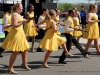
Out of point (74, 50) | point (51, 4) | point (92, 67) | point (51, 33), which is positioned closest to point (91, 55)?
point (74, 50)

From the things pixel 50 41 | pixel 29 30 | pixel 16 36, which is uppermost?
pixel 16 36

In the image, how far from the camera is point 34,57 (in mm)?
11250

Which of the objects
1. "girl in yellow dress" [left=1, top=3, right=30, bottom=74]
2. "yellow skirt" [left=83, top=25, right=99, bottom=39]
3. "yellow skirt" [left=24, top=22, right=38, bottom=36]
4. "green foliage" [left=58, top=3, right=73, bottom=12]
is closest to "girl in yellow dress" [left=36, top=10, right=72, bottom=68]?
"girl in yellow dress" [left=1, top=3, right=30, bottom=74]

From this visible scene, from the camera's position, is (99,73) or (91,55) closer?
(99,73)

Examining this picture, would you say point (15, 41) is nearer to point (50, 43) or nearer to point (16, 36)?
point (16, 36)

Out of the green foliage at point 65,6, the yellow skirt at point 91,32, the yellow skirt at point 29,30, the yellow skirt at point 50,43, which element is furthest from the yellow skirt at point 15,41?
the green foliage at point 65,6

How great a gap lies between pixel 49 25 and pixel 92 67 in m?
1.74

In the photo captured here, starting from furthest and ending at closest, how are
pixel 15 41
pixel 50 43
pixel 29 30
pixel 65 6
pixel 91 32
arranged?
pixel 65 6, pixel 29 30, pixel 91 32, pixel 50 43, pixel 15 41

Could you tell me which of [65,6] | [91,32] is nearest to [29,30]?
[91,32]

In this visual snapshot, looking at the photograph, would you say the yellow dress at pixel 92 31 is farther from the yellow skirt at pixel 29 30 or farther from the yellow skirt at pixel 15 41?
the yellow skirt at pixel 15 41

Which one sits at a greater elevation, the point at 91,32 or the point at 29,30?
the point at 91,32

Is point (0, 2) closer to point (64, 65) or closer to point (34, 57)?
point (34, 57)

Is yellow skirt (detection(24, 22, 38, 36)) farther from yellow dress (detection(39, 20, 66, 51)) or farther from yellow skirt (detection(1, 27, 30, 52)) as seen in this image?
yellow skirt (detection(1, 27, 30, 52))

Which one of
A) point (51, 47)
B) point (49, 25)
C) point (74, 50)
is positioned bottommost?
point (74, 50)
